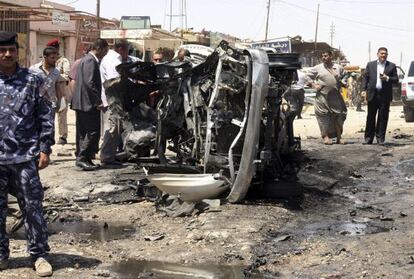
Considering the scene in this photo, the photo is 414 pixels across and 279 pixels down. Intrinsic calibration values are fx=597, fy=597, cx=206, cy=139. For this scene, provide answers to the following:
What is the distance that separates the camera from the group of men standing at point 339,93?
36.8ft

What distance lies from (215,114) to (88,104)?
9.57ft

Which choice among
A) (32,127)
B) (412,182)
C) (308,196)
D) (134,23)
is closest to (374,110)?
(412,182)

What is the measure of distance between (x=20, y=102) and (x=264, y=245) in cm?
238

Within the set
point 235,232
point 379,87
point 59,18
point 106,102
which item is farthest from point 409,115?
point 235,232

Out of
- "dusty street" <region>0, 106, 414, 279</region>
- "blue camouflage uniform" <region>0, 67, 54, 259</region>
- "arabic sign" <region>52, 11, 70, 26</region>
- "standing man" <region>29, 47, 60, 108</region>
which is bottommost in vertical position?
"dusty street" <region>0, 106, 414, 279</region>

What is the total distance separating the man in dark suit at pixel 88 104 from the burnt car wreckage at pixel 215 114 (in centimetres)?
136

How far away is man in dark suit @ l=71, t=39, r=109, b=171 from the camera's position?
838cm

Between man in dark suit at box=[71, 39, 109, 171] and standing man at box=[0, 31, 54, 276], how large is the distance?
3764 millimetres

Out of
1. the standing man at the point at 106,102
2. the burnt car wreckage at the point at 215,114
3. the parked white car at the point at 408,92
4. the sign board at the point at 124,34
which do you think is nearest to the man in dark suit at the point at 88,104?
the standing man at the point at 106,102

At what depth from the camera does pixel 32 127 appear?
455 cm

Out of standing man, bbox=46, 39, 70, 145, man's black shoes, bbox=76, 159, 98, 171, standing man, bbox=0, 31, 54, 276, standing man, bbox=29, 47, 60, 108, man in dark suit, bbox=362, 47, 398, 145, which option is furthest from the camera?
man in dark suit, bbox=362, 47, 398, 145

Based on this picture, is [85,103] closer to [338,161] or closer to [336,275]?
[338,161]

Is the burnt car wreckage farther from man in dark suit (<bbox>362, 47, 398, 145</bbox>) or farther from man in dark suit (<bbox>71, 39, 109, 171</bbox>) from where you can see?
man in dark suit (<bbox>362, 47, 398, 145</bbox>)

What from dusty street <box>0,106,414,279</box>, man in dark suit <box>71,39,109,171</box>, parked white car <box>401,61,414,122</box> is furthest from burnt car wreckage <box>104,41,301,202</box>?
parked white car <box>401,61,414,122</box>
